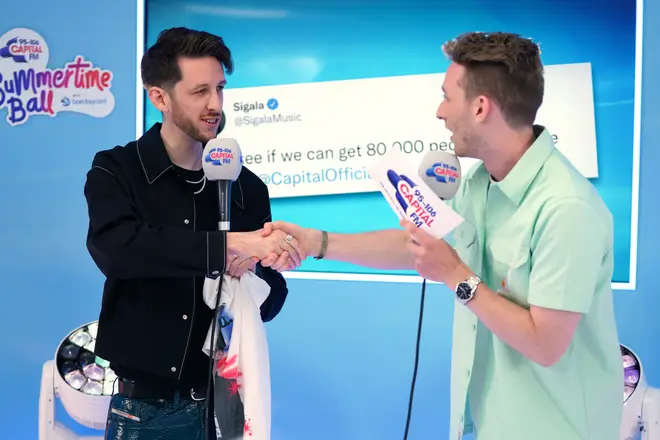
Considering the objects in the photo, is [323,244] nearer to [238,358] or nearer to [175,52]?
[238,358]

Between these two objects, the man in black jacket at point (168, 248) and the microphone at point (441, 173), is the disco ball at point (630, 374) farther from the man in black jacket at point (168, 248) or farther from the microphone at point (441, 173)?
the man in black jacket at point (168, 248)

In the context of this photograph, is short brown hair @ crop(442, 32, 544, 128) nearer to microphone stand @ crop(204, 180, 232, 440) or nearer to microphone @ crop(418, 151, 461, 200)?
microphone @ crop(418, 151, 461, 200)

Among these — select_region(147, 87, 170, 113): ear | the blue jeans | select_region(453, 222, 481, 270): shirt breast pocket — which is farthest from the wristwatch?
A: select_region(147, 87, 170, 113): ear

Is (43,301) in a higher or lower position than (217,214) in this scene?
lower

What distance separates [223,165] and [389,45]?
1.95 meters

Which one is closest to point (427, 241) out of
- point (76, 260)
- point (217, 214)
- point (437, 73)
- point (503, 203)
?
point (503, 203)

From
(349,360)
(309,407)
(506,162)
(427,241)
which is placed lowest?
(309,407)

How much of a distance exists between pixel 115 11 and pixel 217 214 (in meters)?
2.14

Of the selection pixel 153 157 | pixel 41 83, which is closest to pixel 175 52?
pixel 153 157

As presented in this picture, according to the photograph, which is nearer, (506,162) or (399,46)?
(506,162)

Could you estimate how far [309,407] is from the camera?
12.1ft

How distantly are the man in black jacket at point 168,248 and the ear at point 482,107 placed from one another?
67 centimetres

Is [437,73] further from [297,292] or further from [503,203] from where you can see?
[503,203]

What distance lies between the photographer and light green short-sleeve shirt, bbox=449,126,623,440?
158 cm
